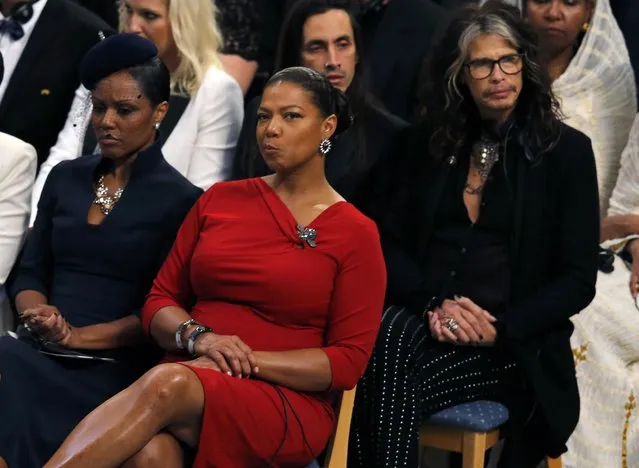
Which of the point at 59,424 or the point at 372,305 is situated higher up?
the point at 372,305

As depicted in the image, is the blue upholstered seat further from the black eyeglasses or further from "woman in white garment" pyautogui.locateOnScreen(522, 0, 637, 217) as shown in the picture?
"woman in white garment" pyautogui.locateOnScreen(522, 0, 637, 217)

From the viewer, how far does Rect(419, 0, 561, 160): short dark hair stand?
3312 mm

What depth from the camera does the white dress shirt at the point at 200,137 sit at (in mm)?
3727

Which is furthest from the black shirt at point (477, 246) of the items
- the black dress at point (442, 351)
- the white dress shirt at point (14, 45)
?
the white dress shirt at point (14, 45)

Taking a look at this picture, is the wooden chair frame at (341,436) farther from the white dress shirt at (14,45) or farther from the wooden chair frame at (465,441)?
the white dress shirt at (14,45)

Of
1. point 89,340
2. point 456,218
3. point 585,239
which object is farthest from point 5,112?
point 585,239

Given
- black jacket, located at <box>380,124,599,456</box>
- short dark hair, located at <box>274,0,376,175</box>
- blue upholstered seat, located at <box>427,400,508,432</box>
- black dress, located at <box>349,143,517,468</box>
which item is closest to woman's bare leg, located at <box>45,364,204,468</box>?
black dress, located at <box>349,143,517,468</box>

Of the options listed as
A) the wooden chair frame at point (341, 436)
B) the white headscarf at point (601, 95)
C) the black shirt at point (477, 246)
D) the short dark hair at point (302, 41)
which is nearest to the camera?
the wooden chair frame at point (341, 436)

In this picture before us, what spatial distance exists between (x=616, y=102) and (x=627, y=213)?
1.20 ft

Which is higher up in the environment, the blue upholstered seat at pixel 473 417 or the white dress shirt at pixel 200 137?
the white dress shirt at pixel 200 137

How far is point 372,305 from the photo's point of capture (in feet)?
9.36

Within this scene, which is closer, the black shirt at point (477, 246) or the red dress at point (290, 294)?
the red dress at point (290, 294)

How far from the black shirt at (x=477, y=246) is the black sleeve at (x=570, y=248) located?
0.10 m

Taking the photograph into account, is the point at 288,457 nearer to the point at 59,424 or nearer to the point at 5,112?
the point at 59,424
